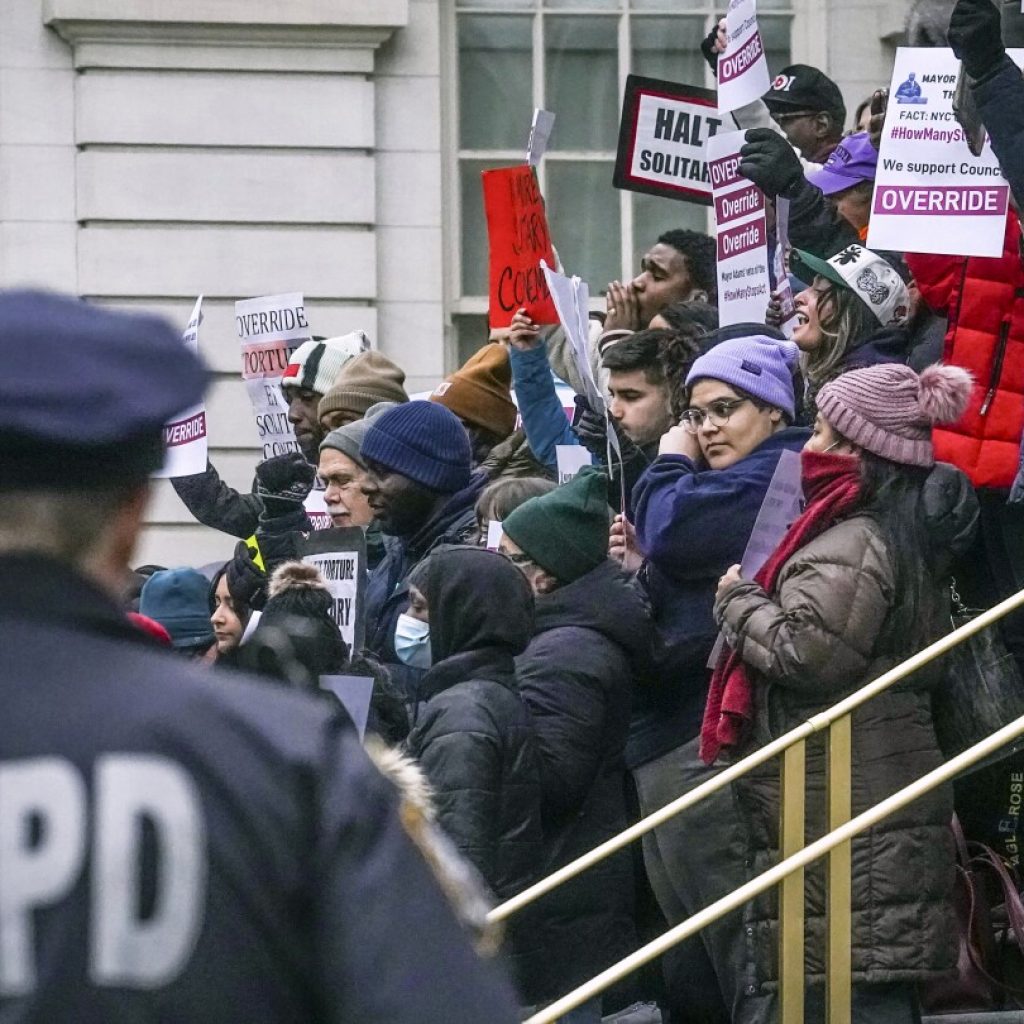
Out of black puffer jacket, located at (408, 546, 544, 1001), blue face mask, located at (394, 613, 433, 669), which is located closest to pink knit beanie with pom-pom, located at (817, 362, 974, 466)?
black puffer jacket, located at (408, 546, 544, 1001)

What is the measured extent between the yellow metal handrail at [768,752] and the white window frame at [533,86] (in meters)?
7.32

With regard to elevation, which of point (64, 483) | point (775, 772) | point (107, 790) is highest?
point (64, 483)

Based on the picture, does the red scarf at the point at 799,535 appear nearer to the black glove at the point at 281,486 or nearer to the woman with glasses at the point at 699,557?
the woman with glasses at the point at 699,557

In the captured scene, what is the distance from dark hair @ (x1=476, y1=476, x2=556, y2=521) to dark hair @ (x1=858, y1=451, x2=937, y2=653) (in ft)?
3.63

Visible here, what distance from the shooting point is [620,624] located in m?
5.34

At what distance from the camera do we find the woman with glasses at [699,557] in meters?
5.25

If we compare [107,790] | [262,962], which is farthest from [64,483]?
[262,962]

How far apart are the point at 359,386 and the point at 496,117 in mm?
5715

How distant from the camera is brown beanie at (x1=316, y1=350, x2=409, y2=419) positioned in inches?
288

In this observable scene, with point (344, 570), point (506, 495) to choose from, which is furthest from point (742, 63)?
point (344, 570)

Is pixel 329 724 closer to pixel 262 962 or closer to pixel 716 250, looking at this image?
pixel 262 962

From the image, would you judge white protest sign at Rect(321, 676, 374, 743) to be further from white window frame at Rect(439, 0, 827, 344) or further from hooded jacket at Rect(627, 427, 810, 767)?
white window frame at Rect(439, 0, 827, 344)

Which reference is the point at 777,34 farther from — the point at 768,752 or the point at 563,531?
the point at 768,752

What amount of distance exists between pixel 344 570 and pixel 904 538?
52.5 inches
